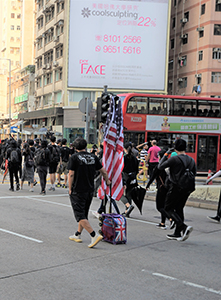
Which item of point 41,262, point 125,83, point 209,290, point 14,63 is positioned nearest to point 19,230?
point 41,262

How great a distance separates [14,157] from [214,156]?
1239 centimetres

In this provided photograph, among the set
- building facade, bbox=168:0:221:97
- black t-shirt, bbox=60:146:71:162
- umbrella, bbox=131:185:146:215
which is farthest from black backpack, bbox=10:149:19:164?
building facade, bbox=168:0:221:97

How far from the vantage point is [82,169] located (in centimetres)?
625

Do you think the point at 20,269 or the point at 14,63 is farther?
the point at 14,63

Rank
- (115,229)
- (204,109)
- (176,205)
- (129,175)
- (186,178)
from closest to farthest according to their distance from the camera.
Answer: (115,229), (186,178), (176,205), (129,175), (204,109)

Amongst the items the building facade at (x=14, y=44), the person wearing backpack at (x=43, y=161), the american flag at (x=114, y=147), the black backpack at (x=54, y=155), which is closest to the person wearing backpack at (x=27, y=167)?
the black backpack at (x=54, y=155)

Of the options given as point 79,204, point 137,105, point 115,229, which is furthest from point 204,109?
point 79,204

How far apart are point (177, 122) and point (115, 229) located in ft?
49.4

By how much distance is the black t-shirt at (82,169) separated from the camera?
6.24 meters

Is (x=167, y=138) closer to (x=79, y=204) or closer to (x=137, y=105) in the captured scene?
(x=137, y=105)

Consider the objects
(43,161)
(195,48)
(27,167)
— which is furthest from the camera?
(195,48)

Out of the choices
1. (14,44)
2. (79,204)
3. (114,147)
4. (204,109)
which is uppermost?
(14,44)

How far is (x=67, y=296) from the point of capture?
4141mm

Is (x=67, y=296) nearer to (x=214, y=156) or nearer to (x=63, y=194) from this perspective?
(x=63, y=194)
